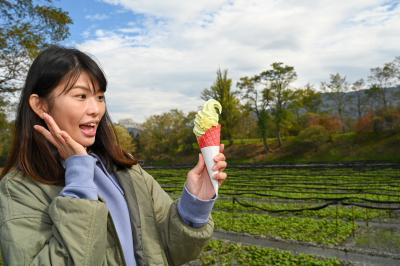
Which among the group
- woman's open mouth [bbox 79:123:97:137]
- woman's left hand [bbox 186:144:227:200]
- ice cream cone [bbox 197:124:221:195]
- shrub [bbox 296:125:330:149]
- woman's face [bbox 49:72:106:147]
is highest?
woman's face [bbox 49:72:106:147]

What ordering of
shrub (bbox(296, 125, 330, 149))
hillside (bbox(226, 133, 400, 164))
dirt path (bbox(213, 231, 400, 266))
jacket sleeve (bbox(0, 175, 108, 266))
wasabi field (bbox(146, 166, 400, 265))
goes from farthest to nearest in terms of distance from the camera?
shrub (bbox(296, 125, 330, 149))
hillside (bbox(226, 133, 400, 164))
wasabi field (bbox(146, 166, 400, 265))
dirt path (bbox(213, 231, 400, 266))
jacket sleeve (bbox(0, 175, 108, 266))

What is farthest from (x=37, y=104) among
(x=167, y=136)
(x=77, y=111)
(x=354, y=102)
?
(x=354, y=102)

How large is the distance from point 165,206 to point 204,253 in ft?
20.5

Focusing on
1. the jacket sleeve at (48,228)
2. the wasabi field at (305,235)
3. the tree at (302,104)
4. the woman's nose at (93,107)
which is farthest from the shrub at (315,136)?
the jacket sleeve at (48,228)

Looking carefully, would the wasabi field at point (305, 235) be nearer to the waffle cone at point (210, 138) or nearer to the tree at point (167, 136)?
the waffle cone at point (210, 138)

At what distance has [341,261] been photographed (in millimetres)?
7031

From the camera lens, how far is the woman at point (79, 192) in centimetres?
144

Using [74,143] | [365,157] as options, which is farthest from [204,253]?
[365,157]

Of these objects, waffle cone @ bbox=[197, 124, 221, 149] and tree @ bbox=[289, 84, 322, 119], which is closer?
waffle cone @ bbox=[197, 124, 221, 149]

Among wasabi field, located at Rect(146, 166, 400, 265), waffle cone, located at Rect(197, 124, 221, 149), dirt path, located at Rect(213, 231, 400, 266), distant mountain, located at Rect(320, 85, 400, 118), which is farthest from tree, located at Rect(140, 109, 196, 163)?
waffle cone, located at Rect(197, 124, 221, 149)

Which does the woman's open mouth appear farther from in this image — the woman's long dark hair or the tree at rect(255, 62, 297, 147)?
the tree at rect(255, 62, 297, 147)

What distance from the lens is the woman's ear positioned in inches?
67.1

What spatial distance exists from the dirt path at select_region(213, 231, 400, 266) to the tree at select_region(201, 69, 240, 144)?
21901 millimetres

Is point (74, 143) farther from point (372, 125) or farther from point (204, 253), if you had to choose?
point (372, 125)
